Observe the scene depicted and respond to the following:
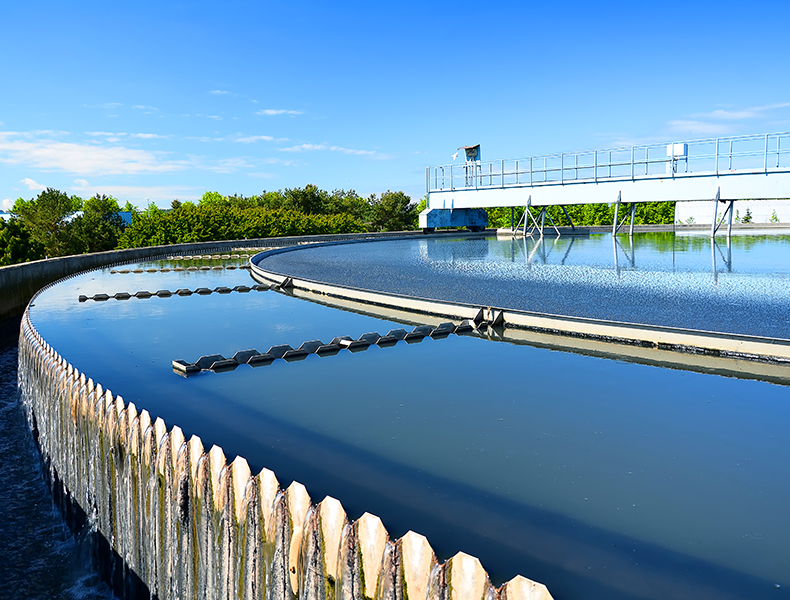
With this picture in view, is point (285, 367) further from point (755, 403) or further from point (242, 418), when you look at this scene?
point (755, 403)

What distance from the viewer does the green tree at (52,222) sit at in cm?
5216

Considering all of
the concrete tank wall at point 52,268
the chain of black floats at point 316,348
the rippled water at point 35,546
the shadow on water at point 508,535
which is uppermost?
the concrete tank wall at point 52,268

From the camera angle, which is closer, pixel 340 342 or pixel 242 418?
pixel 242 418

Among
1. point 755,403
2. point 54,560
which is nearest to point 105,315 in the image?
point 54,560

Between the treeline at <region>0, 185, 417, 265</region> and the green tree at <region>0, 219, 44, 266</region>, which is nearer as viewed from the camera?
the green tree at <region>0, 219, 44, 266</region>

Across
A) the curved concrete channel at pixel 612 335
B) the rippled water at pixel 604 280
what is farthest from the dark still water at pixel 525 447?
the rippled water at pixel 604 280

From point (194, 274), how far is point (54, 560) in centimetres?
1924

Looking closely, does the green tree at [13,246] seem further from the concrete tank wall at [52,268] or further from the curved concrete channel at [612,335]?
the curved concrete channel at [612,335]

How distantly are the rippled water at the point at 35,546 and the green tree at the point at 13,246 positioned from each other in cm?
2387

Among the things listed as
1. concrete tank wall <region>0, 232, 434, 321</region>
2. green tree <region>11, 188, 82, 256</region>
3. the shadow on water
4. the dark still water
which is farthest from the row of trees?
the shadow on water

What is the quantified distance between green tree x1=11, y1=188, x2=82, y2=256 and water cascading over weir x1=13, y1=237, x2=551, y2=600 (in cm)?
5111

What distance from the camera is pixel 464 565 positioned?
8.80ft

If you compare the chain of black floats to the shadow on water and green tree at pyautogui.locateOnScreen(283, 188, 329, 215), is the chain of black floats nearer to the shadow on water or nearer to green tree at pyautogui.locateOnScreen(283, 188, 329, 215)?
the shadow on water

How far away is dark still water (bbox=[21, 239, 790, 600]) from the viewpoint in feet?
14.7
